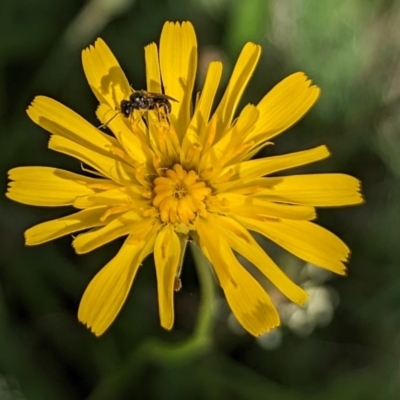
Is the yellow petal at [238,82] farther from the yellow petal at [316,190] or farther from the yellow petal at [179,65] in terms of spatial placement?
the yellow petal at [316,190]

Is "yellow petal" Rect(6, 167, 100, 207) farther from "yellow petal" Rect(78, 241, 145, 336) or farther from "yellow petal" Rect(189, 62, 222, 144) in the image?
"yellow petal" Rect(189, 62, 222, 144)

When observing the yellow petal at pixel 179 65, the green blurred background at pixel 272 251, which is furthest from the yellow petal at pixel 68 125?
the green blurred background at pixel 272 251

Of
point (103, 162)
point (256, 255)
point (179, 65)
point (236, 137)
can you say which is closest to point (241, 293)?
point (256, 255)

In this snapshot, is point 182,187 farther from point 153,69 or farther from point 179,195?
point 153,69

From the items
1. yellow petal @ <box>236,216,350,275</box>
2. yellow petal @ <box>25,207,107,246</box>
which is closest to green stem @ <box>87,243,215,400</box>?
yellow petal @ <box>236,216,350,275</box>

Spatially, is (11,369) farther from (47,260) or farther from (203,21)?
(203,21)
